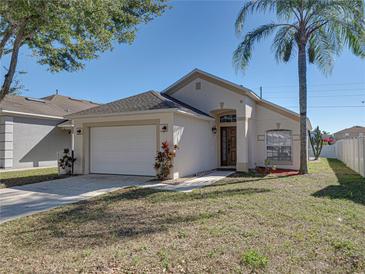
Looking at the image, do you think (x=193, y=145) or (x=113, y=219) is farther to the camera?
(x=193, y=145)

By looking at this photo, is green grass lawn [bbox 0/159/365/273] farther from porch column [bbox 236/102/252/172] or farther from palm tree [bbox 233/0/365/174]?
palm tree [bbox 233/0/365/174]

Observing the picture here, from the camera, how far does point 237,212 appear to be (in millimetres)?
6430

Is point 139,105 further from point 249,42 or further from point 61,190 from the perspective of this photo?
point 249,42

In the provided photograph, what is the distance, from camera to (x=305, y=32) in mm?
13312

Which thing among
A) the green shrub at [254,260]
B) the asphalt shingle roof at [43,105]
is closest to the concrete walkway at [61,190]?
the green shrub at [254,260]

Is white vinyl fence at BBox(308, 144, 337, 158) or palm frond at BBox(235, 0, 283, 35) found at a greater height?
palm frond at BBox(235, 0, 283, 35)

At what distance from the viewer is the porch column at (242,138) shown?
49.2 feet

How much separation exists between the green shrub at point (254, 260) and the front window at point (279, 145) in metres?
13.6

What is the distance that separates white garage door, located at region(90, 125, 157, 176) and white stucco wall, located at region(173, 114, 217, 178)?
3.99ft

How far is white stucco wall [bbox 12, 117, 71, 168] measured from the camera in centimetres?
1867

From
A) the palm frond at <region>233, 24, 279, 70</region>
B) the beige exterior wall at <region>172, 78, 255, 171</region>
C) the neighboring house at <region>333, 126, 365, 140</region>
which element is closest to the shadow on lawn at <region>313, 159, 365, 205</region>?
the beige exterior wall at <region>172, 78, 255, 171</region>

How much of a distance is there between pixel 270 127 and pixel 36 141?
56.1 feet

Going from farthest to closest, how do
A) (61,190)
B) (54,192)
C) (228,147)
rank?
(228,147) < (61,190) < (54,192)

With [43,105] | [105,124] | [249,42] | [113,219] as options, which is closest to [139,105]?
[105,124]
